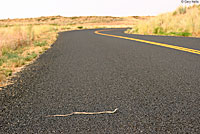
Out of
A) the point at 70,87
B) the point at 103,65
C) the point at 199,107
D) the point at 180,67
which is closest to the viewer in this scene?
the point at 199,107

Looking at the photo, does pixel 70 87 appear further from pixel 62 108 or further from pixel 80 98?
pixel 62 108

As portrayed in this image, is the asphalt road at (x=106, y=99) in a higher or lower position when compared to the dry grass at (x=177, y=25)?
lower

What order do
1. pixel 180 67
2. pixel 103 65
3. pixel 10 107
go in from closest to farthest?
pixel 10 107, pixel 180 67, pixel 103 65

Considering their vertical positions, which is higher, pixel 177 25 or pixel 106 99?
pixel 177 25

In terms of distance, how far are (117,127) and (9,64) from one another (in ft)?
17.5

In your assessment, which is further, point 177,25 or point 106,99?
point 177,25

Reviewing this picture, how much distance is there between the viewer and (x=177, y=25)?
18.0 metres

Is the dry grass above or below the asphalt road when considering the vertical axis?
above

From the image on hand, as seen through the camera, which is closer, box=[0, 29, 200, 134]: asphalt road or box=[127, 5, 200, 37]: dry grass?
box=[0, 29, 200, 134]: asphalt road

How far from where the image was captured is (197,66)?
564 centimetres

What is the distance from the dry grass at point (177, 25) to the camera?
15582 mm

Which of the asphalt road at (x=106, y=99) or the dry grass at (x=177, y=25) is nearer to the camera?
the asphalt road at (x=106, y=99)

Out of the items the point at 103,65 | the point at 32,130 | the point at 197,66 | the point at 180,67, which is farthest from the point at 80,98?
the point at 197,66

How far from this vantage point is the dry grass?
613 inches
